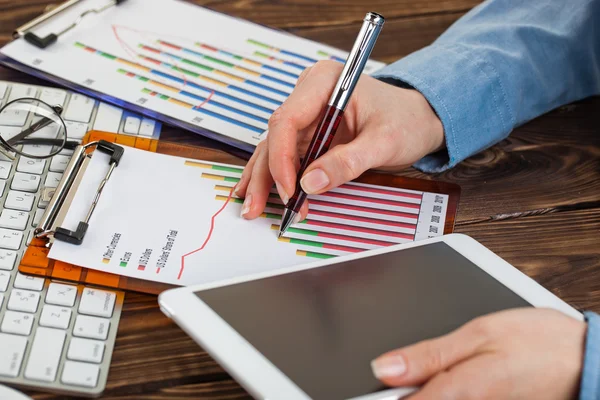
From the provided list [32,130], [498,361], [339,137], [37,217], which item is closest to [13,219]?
[37,217]

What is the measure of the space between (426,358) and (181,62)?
519mm

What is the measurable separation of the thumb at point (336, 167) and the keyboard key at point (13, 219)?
0.84ft

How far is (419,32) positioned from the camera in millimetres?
979

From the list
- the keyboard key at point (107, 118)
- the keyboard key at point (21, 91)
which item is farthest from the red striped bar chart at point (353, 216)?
the keyboard key at point (21, 91)

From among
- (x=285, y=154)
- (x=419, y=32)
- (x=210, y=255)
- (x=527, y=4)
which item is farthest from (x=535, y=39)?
(x=210, y=255)

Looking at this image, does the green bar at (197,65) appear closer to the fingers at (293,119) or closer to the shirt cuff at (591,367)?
the fingers at (293,119)

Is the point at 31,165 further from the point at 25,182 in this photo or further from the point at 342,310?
the point at 342,310

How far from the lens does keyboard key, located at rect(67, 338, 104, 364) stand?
0.56m

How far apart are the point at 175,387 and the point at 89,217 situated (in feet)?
0.62

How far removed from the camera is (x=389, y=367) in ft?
Result: 1.58

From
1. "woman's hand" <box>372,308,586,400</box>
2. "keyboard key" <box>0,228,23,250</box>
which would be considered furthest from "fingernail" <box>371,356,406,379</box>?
"keyboard key" <box>0,228,23,250</box>

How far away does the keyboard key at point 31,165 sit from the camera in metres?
0.72

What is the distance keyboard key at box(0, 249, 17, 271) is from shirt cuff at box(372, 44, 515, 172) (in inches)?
15.9

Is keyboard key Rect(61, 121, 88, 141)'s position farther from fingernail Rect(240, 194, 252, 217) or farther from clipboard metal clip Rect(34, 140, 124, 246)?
fingernail Rect(240, 194, 252, 217)
